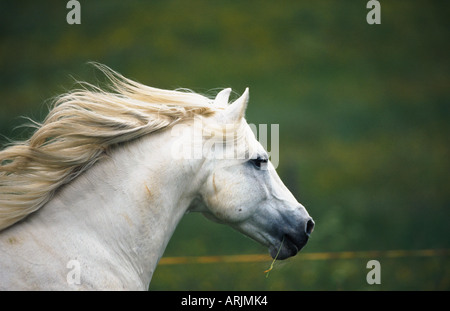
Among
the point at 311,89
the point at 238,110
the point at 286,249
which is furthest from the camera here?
the point at 311,89

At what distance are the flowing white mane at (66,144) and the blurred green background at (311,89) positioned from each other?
4.27 metres

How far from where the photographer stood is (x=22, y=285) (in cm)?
292

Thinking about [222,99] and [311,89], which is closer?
[222,99]

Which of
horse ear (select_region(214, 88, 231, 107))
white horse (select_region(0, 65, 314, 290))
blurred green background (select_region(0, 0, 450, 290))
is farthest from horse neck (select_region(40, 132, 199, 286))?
blurred green background (select_region(0, 0, 450, 290))

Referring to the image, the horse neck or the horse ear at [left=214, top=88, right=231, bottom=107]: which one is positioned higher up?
the horse ear at [left=214, top=88, right=231, bottom=107]

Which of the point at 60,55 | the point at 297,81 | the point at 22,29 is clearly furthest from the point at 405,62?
the point at 22,29

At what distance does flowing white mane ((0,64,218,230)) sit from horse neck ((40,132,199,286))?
0.25 ft

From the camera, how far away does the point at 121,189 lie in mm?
3301

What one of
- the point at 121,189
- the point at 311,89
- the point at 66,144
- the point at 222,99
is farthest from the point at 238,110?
the point at 311,89

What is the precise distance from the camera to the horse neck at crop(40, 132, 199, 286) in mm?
3232

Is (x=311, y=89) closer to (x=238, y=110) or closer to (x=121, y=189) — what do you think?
(x=238, y=110)

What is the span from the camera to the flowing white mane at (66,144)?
3174 millimetres

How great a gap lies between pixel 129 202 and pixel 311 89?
17.7m

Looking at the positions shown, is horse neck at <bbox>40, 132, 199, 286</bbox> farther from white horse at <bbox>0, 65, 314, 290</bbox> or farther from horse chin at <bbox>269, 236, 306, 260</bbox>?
horse chin at <bbox>269, 236, 306, 260</bbox>
